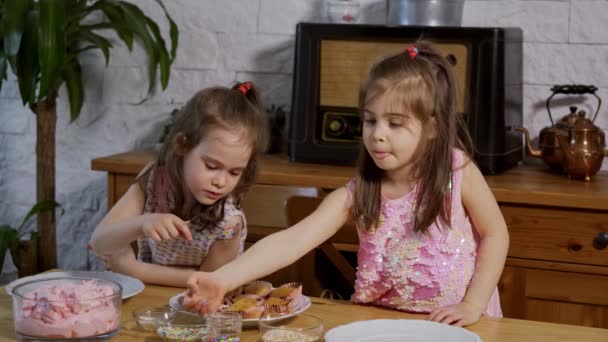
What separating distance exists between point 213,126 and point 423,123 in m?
0.39

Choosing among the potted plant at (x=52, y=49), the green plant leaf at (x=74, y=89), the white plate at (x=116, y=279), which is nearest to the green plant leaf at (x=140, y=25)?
the potted plant at (x=52, y=49)

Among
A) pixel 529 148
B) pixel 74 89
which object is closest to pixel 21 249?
pixel 74 89

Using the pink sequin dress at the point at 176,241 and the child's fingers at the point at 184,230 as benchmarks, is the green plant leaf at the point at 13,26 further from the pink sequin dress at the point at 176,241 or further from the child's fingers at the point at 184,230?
the child's fingers at the point at 184,230

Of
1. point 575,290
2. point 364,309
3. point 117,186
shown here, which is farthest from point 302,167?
point 364,309

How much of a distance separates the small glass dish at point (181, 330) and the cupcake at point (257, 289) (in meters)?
0.12

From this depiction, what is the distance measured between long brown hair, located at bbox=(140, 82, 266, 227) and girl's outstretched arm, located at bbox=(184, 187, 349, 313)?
9.1 inches

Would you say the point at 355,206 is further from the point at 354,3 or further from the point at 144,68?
the point at 144,68

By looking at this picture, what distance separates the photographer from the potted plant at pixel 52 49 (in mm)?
2500

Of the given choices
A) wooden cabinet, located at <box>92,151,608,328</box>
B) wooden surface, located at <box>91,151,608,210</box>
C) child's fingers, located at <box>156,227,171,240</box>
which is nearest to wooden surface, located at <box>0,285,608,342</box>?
child's fingers, located at <box>156,227,171,240</box>

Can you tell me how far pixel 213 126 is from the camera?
1.64 metres

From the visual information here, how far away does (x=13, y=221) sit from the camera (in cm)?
325

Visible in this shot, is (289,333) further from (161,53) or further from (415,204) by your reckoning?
(161,53)

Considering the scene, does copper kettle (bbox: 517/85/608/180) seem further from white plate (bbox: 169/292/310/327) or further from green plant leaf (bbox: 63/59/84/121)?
green plant leaf (bbox: 63/59/84/121)

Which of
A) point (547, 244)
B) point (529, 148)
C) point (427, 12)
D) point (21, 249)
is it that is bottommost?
point (21, 249)
